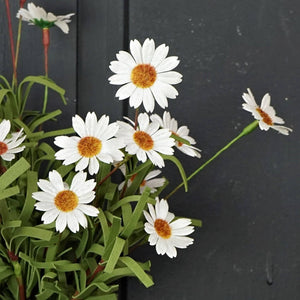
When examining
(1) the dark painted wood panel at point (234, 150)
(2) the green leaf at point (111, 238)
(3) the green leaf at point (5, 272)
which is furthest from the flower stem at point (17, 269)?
(1) the dark painted wood panel at point (234, 150)

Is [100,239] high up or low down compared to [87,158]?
down

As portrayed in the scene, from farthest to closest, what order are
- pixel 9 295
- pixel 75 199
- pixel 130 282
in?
1. pixel 130 282
2. pixel 9 295
3. pixel 75 199

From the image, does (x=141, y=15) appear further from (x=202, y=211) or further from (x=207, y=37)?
(x=202, y=211)

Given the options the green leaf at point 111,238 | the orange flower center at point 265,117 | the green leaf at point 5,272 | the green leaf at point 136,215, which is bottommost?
the green leaf at point 5,272

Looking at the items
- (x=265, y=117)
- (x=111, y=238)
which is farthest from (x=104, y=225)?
(x=265, y=117)

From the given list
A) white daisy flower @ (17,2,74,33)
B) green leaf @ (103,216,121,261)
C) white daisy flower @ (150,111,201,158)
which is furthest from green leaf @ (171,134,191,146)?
white daisy flower @ (17,2,74,33)

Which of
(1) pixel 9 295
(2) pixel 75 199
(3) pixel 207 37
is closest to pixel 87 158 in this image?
(2) pixel 75 199

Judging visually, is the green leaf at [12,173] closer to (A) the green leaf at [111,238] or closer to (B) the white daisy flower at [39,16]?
(A) the green leaf at [111,238]
